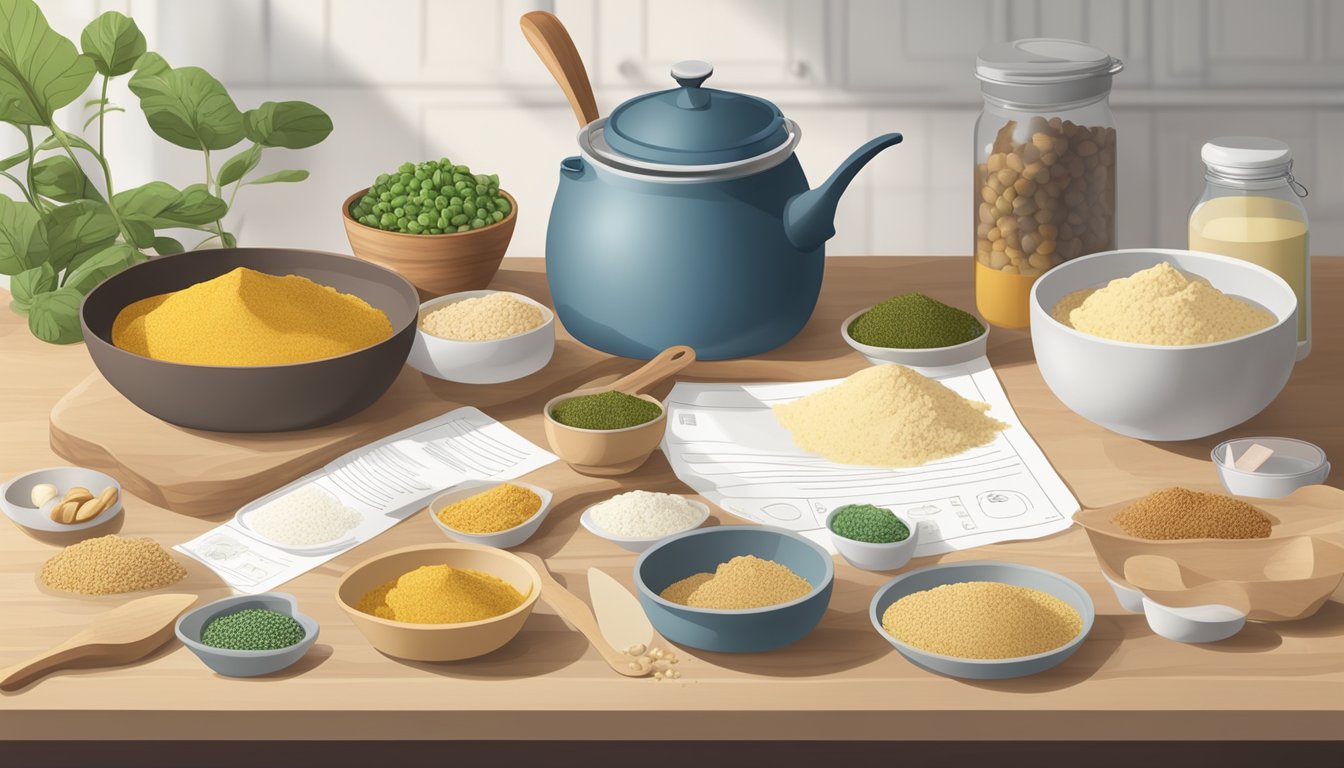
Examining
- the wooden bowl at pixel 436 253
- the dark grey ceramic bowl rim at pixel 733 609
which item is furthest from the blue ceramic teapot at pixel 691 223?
the dark grey ceramic bowl rim at pixel 733 609

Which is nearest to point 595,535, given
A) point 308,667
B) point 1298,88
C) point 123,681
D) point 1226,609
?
point 308,667

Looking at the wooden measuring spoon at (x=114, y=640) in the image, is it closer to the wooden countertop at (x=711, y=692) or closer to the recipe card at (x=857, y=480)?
the wooden countertop at (x=711, y=692)

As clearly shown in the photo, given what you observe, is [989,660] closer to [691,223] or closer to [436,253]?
[691,223]

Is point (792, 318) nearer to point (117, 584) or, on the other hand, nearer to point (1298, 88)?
point (117, 584)

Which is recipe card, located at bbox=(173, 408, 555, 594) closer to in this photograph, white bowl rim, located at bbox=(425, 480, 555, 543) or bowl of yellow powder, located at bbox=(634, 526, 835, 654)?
white bowl rim, located at bbox=(425, 480, 555, 543)

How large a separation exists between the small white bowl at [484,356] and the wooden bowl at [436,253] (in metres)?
0.18

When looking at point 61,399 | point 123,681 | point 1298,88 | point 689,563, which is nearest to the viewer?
point 123,681

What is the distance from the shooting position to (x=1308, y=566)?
3.82 ft

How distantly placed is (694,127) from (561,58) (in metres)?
0.23

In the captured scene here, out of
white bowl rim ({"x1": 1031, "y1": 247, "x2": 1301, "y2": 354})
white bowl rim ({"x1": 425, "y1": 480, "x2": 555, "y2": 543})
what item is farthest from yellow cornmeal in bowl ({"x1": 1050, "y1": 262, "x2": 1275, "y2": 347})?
white bowl rim ({"x1": 425, "y1": 480, "x2": 555, "y2": 543})

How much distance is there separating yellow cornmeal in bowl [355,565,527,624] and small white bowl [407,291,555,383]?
41cm

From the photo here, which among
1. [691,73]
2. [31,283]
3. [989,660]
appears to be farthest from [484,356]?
[989,660]

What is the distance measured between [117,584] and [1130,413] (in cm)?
88

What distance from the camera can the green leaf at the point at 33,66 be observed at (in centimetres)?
169
